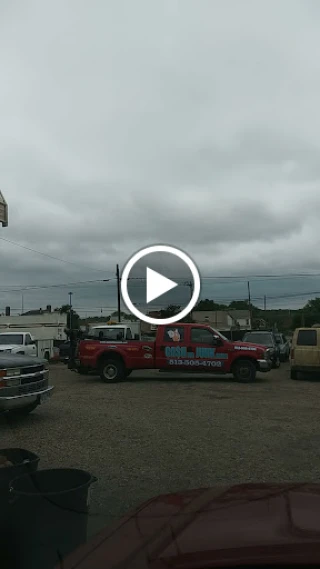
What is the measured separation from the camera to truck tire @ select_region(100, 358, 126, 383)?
16219 mm

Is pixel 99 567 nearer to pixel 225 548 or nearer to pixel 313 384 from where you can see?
pixel 225 548

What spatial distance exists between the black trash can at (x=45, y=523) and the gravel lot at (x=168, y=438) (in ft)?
3.36

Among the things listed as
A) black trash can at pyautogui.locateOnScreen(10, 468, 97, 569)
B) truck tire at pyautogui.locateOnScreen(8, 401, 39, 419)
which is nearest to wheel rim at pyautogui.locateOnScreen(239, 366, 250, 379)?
truck tire at pyautogui.locateOnScreen(8, 401, 39, 419)

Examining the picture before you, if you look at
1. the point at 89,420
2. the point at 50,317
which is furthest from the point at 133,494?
the point at 50,317

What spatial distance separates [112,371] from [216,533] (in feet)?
46.4

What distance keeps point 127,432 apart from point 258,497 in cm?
616

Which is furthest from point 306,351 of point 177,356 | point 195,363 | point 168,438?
point 168,438

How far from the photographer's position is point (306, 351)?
55.3 feet

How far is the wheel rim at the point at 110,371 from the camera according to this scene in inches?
639

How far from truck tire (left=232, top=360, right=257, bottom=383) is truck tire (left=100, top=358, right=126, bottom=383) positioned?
3416 mm

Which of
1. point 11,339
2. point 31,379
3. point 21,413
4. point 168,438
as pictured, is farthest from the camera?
point 11,339

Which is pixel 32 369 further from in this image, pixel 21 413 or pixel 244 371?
pixel 244 371

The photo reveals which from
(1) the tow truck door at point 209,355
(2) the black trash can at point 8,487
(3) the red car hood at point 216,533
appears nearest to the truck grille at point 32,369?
(2) the black trash can at point 8,487

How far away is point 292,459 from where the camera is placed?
22.8 feet
